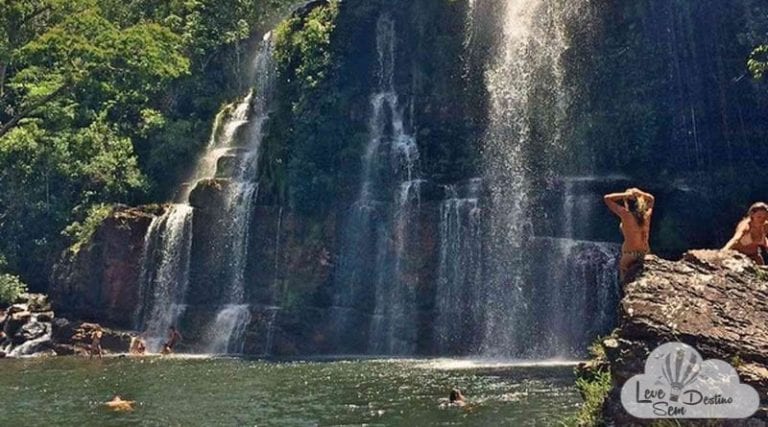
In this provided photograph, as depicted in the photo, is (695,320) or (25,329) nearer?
(695,320)

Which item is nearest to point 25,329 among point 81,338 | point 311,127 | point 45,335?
point 45,335

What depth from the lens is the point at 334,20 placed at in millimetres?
41438

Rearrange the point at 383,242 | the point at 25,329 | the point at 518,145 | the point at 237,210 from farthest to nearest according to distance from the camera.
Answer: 1. the point at 237,210
2. the point at 25,329
3. the point at 518,145
4. the point at 383,242

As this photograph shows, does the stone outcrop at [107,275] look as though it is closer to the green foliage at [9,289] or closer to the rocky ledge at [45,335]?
the rocky ledge at [45,335]

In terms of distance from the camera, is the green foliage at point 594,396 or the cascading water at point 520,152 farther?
the cascading water at point 520,152

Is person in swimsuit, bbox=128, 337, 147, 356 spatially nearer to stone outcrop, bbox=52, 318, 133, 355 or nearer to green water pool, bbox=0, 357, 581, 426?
stone outcrop, bbox=52, 318, 133, 355

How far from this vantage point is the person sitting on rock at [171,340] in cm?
3453

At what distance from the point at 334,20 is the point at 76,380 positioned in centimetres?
2259

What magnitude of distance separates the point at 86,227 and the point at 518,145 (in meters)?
20.8

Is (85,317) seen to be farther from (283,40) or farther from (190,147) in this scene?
(283,40)

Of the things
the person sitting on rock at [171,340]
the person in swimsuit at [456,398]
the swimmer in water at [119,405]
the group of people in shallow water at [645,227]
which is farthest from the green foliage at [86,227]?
the group of people in shallow water at [645,227]

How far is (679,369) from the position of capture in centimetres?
973

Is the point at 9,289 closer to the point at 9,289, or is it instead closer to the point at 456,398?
the point at 9,289

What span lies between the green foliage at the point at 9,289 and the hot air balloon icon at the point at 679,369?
34.2 meters
